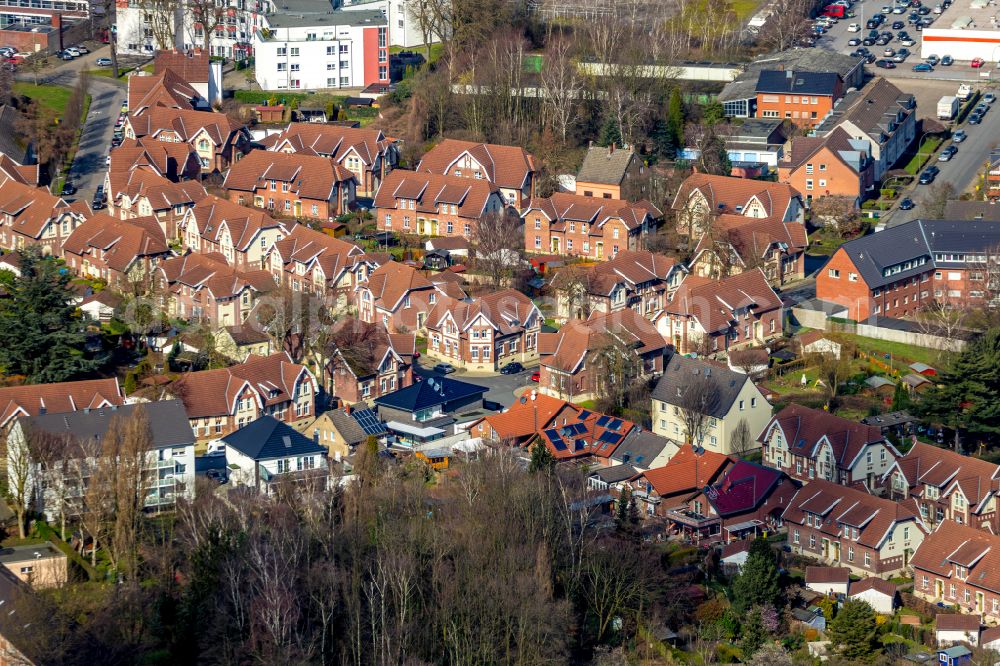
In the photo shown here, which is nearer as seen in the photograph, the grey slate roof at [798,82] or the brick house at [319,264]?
the brick house at [319,264]

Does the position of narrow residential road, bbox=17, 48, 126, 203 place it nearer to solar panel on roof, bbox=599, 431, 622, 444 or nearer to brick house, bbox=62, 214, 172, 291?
brick house, bbox=62, 214, 172, 291

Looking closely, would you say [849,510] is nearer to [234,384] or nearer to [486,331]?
[486,331]

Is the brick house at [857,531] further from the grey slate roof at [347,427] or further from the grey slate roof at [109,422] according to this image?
the grey slate roof at [109,422]

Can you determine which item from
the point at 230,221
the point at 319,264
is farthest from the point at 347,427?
the point at 230,221

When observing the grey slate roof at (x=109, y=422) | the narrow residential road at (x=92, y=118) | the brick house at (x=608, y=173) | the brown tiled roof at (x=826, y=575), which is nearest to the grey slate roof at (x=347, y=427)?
the grey slate roof at (x=109, y=422)

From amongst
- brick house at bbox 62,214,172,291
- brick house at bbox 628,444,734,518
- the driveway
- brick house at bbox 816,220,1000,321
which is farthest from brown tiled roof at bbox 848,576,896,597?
brick house at bbox 62,214,172,291

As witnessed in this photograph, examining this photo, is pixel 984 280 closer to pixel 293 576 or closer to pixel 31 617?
pixel 293 576

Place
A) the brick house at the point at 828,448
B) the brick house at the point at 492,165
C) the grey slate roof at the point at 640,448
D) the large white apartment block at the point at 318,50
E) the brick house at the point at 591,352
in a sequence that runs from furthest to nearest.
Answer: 1. the large white apartment block at the point at 318,50
2. the brick house at the point at 492,165
3. the brick house at the point at 591,352
4. the grey slate roof at the point at 640,448
5. the brick house at the point at 828,448
